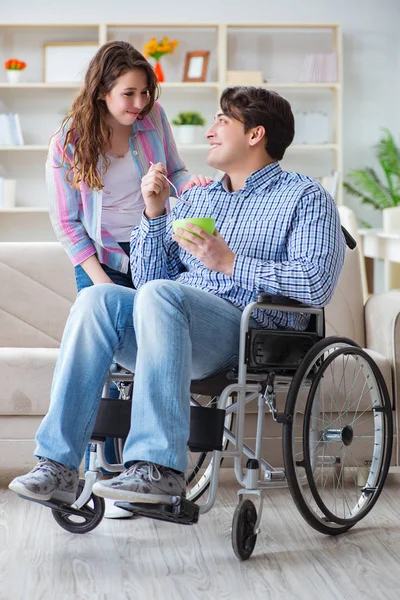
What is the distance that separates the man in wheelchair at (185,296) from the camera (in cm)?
177

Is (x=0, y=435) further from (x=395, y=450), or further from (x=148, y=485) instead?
(x=395, y=450)

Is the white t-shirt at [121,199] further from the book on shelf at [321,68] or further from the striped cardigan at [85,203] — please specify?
the book on shelf at [321,68]

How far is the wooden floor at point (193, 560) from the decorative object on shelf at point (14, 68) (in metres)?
4.46

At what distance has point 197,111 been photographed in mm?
6453

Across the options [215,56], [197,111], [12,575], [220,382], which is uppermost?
[215,56]

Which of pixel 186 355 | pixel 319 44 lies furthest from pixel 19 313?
pixel 319 44

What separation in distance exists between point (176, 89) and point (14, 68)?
45.7 inches

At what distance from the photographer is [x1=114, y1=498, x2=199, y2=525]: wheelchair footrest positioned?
174 cm

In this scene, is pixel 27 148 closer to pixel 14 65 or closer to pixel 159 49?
pixel 14 65

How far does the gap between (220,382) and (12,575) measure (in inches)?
25.0

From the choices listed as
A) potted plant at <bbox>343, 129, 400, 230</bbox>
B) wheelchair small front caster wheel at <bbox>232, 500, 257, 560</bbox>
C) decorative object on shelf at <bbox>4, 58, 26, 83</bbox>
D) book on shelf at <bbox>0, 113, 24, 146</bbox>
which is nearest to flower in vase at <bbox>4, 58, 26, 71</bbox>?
decorative object on shelf at <bbox>4, 58, 26, 83</bbox>

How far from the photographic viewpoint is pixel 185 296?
188 centimetres

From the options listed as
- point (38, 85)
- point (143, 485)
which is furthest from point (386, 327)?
point (38, 85)

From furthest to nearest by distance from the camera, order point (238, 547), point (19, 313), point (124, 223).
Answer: point (19, 313)
point (124, 223)
point (238, 547)
